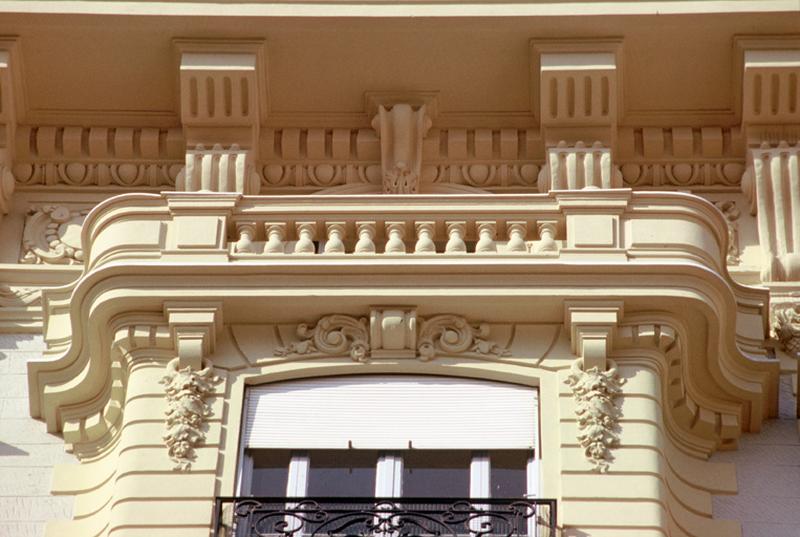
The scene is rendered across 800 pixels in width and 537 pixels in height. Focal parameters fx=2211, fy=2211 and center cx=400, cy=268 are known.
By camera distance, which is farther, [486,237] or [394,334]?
[486,237]

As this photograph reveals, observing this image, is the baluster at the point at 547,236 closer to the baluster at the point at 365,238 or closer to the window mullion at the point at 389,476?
the baluster at the point at 365,238

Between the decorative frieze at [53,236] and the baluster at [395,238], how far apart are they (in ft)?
9.32

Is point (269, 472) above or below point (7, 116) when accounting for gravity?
below

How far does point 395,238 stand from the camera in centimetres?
1577

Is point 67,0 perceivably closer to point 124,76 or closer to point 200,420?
point 124,76

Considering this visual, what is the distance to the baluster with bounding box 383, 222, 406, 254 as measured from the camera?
15.6 metres

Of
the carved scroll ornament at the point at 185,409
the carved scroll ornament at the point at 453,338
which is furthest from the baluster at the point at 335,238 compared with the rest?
the carved scroll ornament at the point at 185,409

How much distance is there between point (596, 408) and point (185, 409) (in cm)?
272

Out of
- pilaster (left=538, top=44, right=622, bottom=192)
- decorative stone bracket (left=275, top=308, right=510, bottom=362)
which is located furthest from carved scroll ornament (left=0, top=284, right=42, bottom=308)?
pilaster (left=538, top=44, right=622, bottom=192)

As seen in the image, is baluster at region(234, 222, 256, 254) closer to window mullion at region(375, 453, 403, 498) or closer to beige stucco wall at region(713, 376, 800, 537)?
window mullion at region(375, 453, 403, 498)

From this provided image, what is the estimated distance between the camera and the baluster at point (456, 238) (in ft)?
51.3

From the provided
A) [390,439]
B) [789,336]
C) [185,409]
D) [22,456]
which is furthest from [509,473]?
[22,456]

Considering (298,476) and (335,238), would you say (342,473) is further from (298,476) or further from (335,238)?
(335,238)

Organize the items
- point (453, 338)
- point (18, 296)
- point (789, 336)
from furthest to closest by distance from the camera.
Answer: point (18, 296), point (789, 336), point (453, 338)
